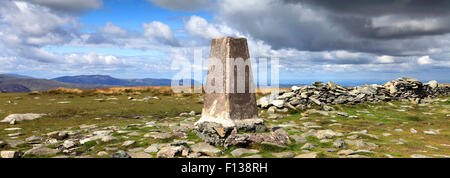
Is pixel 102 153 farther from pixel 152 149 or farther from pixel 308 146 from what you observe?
pixel 308 146

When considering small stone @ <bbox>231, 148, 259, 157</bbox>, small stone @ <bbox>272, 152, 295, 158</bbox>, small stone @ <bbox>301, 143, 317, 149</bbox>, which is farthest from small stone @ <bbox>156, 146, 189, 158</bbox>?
small stone @ <bbox>301, 143, 317, 149</bbox>

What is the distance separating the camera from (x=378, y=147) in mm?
7047

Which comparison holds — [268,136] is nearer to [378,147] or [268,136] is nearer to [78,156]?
[378,147]

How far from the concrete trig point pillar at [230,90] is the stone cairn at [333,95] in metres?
6.60

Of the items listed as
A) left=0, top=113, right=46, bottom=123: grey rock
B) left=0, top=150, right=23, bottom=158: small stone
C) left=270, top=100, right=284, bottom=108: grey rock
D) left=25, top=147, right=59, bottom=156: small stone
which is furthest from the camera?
left=270, top=100, right=284, bottom=108: grey rock

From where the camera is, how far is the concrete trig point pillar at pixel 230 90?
816cm

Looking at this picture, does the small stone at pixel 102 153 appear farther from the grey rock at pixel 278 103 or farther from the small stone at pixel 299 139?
the grey rock at pixel 278 103

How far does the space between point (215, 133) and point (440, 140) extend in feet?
24.6

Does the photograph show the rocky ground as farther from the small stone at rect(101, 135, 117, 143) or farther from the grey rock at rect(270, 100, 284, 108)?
the grey rock at rect(270, 100, 284, 108)

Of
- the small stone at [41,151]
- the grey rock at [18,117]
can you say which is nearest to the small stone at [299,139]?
the small stone at [41,151]

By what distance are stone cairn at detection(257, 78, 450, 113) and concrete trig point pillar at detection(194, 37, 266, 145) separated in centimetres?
660

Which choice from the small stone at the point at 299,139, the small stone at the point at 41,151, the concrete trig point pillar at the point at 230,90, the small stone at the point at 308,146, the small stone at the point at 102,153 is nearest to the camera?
the small stone at the point at 102,153

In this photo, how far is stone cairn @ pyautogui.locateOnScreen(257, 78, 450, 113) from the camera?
15.6m

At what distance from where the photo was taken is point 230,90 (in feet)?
27.0
